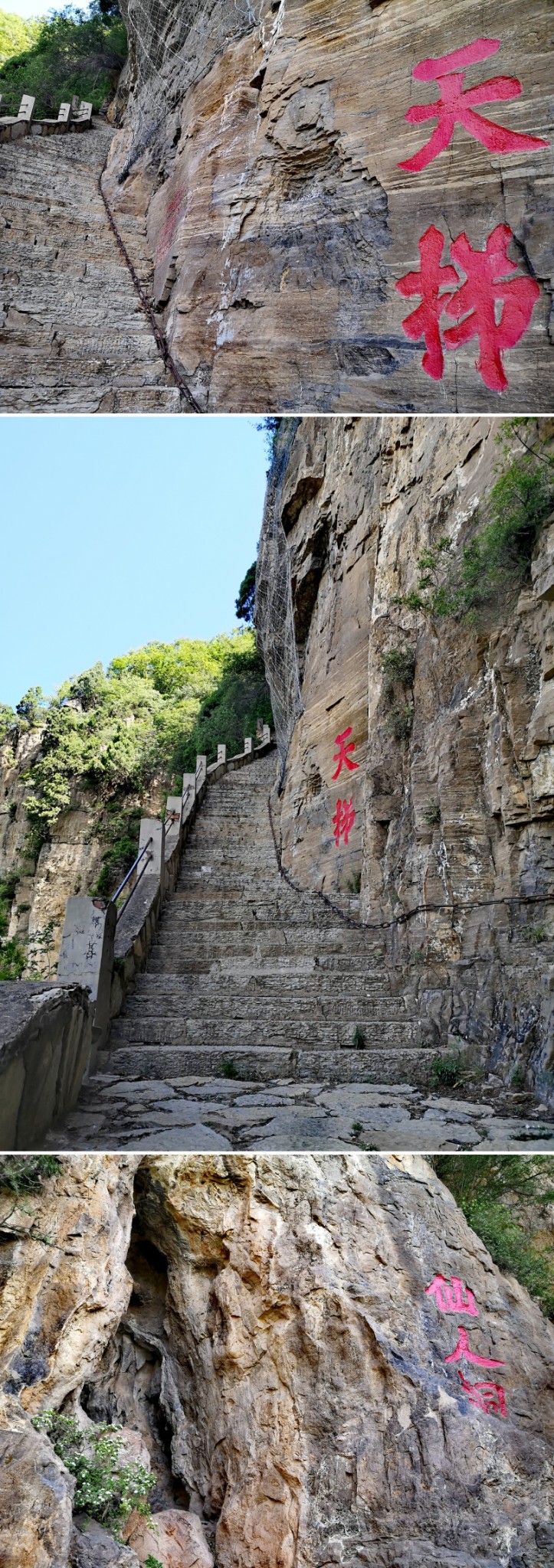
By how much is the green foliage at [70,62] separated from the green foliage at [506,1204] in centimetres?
1679

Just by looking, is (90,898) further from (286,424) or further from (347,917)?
(286,424)

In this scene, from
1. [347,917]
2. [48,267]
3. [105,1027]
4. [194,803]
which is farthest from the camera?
[194,803]

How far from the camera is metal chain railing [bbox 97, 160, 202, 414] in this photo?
6.61 metres

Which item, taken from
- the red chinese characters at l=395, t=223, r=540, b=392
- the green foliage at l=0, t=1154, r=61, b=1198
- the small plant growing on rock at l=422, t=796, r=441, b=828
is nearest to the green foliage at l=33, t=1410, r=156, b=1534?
the green foliage at l=0, t=1154, r=61, b=1198

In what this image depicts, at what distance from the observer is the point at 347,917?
7.45 metres

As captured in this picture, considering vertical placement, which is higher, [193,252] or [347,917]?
[193,252]

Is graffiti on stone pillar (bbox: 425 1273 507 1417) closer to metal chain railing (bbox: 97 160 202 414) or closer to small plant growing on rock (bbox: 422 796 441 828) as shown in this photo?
small plant growing on rock (bbox: 422 796 441 828)

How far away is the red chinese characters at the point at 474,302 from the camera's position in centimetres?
541

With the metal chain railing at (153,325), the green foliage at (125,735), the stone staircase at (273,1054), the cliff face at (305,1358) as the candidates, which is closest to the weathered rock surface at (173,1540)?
the cliff face at (305,1358)

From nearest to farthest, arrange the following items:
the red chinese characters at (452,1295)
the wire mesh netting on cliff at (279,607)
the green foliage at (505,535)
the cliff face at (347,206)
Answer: the green foliage at (505,535) < the cliff face at (347,206) < the red chinese characters at (452,1295) < the wire mesh netting on cliff at (279,607)

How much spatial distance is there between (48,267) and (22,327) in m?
1.88

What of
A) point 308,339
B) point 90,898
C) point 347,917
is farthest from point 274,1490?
point 308,339

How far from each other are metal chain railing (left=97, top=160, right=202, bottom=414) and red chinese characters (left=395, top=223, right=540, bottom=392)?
1811 millimetres

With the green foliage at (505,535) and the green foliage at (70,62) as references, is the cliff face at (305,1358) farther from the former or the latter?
the green foliage at (70,62)
